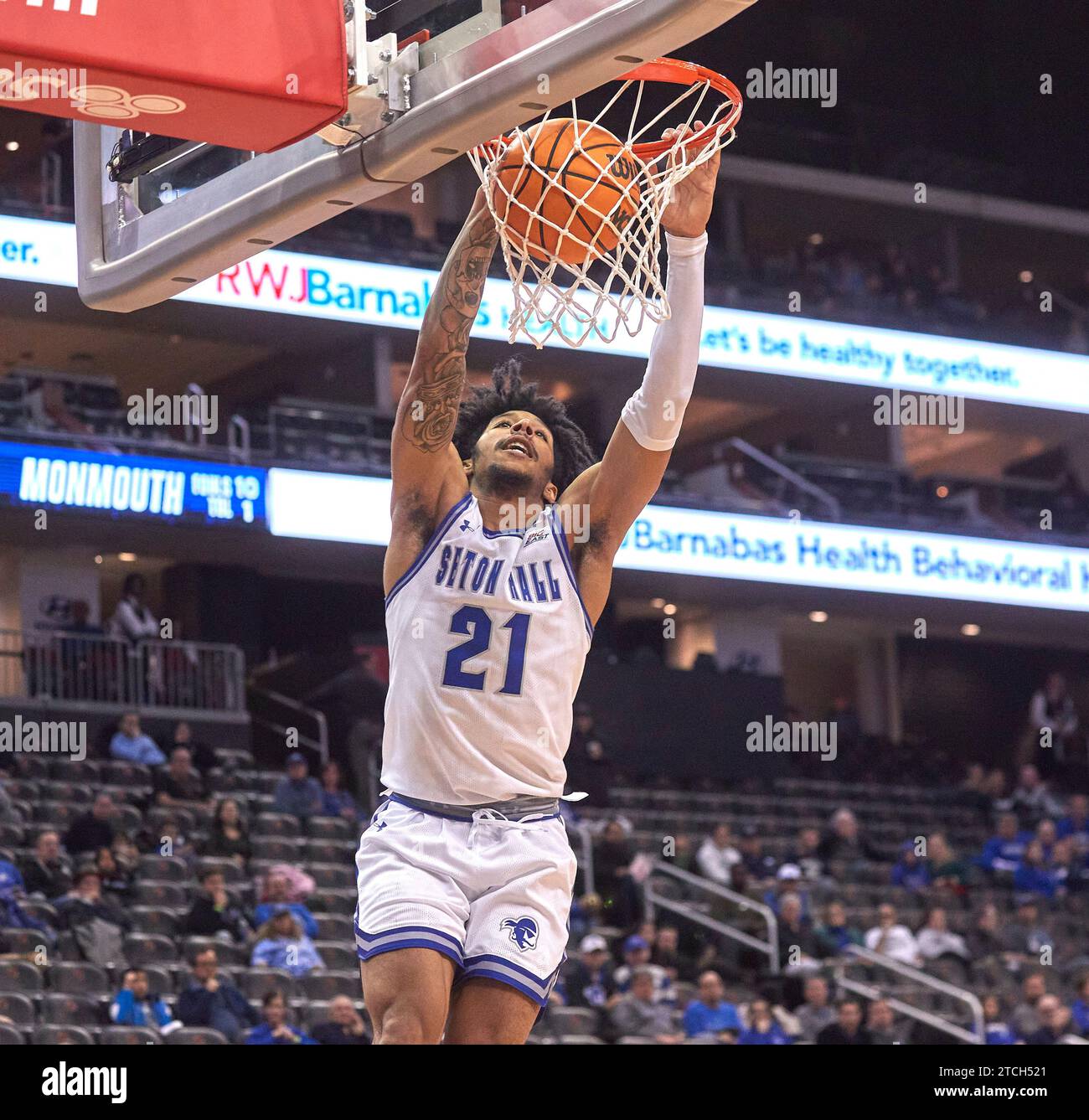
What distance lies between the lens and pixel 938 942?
15.3 meters

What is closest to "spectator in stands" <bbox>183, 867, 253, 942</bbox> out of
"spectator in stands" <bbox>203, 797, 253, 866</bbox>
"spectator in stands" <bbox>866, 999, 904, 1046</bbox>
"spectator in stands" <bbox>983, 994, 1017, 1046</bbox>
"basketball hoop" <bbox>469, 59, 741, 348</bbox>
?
"spectator in stands" <bbox>203, 797, 253, 866</bbox>

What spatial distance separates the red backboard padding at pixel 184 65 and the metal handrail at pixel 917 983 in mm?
10415

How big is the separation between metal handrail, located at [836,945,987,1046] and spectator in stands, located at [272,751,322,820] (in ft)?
14.3

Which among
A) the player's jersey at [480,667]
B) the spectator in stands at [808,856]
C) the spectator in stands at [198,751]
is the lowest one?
the spectator in stands at [808,856]

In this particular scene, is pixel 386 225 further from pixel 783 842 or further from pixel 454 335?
pixel 454 335

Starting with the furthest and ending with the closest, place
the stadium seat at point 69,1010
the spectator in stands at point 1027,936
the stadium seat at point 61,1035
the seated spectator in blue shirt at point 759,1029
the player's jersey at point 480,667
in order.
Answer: the spectator in stands at point 1027,936, the seated spectator in blue shirt at point 759,1029, the stadium seat at point 69,1010, the stadium seat at point 61,1035, the player's jersey at point 480,667

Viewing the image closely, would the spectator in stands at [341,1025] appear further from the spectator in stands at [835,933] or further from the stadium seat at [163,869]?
the spectator in stands at [835,933]

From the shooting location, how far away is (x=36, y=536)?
19.9 metres

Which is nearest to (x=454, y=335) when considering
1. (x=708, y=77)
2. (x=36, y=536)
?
(x=708, y=77)

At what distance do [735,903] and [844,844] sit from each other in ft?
9.45

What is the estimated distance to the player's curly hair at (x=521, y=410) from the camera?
16.8 ft

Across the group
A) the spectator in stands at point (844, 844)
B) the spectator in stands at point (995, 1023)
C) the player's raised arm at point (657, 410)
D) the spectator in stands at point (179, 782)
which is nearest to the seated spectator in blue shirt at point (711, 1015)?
the spectator in stands at point (995, 1023)

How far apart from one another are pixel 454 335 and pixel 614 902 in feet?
34.2
